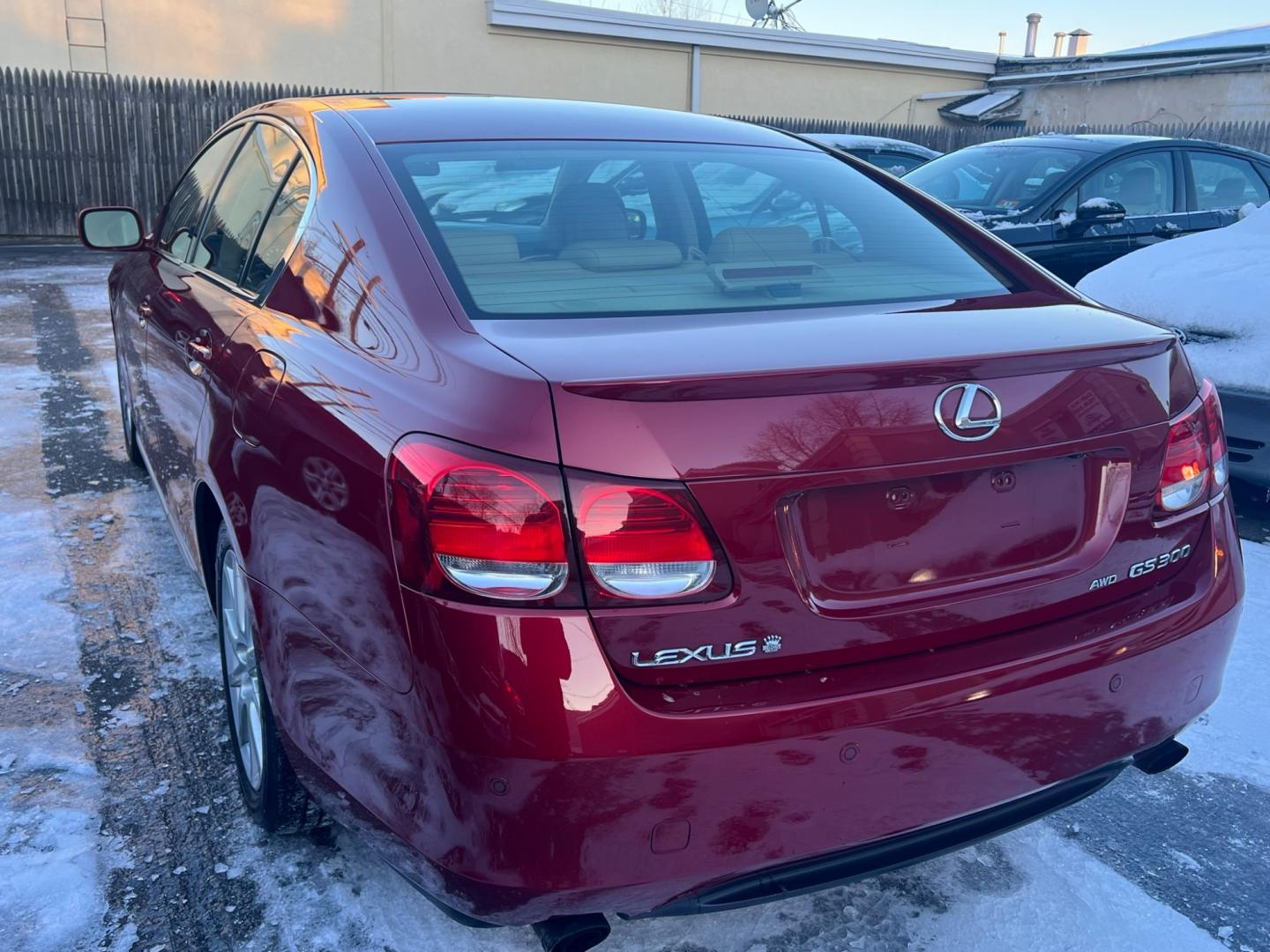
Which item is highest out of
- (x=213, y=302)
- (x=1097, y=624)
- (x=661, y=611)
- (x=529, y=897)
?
(x=213, y=302)

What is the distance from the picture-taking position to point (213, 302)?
282cm

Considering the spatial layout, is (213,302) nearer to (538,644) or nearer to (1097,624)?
(538,644)

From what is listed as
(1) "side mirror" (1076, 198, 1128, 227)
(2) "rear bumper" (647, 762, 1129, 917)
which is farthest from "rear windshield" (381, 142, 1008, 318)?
(1) "side mirror" (1076, 198, 1128, 227)

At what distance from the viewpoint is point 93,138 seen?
14.2 m

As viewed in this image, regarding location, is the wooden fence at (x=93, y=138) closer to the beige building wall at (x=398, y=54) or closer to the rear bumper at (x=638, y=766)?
the beige building wall at (x=398, y=54)

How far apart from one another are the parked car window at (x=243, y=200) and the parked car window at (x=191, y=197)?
148mm

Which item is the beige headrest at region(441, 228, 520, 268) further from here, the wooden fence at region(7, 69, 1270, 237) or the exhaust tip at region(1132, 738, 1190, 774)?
the wooden fence at region(7, 69, 1270, 237)

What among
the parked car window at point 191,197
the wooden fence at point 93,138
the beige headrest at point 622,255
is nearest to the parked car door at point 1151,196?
the parked car window at point 191,197

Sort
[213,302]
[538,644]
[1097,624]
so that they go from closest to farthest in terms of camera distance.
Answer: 1. [538,644]
2. [1097,624]
3. [213,302]

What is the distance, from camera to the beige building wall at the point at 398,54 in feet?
51.6

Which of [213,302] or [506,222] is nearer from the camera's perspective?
[506,222]

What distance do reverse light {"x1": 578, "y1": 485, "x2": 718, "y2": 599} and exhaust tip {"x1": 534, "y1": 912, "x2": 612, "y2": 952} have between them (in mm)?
529

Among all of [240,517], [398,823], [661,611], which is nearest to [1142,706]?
[661,611]

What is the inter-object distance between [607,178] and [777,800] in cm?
152
